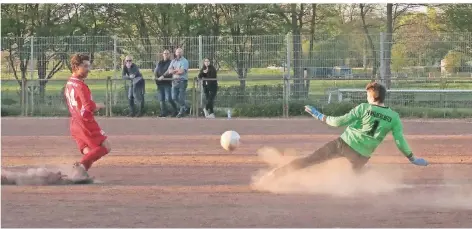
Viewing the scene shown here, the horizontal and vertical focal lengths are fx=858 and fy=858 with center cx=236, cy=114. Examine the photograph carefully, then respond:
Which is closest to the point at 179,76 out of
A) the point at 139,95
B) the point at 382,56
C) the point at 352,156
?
the point at 139,95

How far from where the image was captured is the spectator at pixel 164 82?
2175 cm

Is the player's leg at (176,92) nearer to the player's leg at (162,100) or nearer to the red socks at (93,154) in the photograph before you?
the player's leg at (162,100)

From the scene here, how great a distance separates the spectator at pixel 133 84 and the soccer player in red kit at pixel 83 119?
12026 mm

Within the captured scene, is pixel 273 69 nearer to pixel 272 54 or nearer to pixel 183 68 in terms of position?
pixel 272 54

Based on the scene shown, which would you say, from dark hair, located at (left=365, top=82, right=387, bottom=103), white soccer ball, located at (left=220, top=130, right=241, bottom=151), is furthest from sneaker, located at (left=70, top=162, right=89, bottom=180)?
dark hair, located at (left=365, top=82, right=387, bottom=103)

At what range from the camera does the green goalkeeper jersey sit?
9.08 metres

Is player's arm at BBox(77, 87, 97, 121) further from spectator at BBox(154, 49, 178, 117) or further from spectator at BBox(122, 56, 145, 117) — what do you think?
spectator at BBox(122, 56, 145, 117)

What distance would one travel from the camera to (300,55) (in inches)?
913

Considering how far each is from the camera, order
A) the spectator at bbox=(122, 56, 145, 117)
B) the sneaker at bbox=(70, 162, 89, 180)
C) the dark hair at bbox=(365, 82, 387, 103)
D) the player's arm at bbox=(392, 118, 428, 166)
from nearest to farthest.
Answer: the player's arm at bbox=(392, 118, 428, 166) < the dark hair at bbox=(365, 82, 387, 103) < the sneaker at bbox=(70, 162, 89, 180) < the spectator at bbox=(122, 56, 145, 117)

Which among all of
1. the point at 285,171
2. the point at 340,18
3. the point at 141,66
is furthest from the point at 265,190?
the point at 340,18

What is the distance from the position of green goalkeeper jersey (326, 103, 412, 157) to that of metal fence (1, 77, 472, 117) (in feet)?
42.8

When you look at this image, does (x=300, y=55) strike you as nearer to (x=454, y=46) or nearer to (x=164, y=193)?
(x=454, y=46)

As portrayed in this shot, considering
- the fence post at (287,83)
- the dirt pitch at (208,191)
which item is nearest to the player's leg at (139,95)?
the fence post at (287,83)

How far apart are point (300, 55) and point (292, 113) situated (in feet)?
5.53
